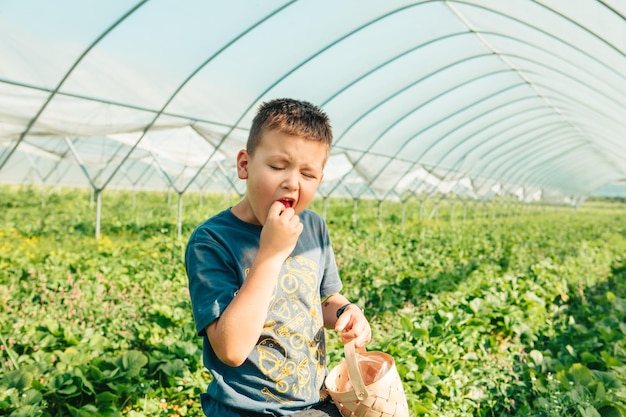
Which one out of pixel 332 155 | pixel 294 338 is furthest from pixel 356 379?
pixel 332 155

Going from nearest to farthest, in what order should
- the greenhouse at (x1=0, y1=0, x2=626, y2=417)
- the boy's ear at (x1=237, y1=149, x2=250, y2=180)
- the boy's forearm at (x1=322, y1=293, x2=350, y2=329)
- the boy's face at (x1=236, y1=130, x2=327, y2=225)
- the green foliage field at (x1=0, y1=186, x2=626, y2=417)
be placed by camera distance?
the boy's face at (x1=236, y1=130, x2=327, y2=225)
the boy's ear at (x1=237, y1=149, x2=250, y2=180)
the boy's forearm at (x1=322, y1=293, x2=350, y2=329)
the green foliage field at (x1=0, y1=186, x2=626, y2=417)
the greenhouse at (x1=0, y1=0, x2=626, y2=417)

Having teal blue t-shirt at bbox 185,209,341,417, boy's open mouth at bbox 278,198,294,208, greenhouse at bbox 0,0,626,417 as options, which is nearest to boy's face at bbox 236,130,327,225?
boy's open mouth at bbox 278,198,294,208

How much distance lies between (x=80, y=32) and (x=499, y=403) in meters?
4.46

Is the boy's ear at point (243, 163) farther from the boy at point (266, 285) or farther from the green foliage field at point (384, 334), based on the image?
the green foliage field at point (384, 334)

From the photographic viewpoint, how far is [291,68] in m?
6.79

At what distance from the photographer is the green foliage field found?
111 inches

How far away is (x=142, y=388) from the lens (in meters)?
3.01

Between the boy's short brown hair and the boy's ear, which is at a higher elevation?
the boy's short brown hair

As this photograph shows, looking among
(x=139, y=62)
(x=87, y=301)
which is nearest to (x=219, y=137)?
(x=139, y=62)

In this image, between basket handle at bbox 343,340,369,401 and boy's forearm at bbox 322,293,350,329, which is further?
boy's forearm at bbox 322,293,350,329

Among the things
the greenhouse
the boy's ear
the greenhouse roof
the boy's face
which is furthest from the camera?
the greenhouse roof

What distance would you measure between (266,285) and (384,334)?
334cm

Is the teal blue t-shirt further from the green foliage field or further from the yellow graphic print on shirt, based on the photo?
the green foliage field

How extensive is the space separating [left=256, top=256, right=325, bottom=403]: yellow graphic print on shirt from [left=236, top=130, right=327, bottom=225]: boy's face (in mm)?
208
